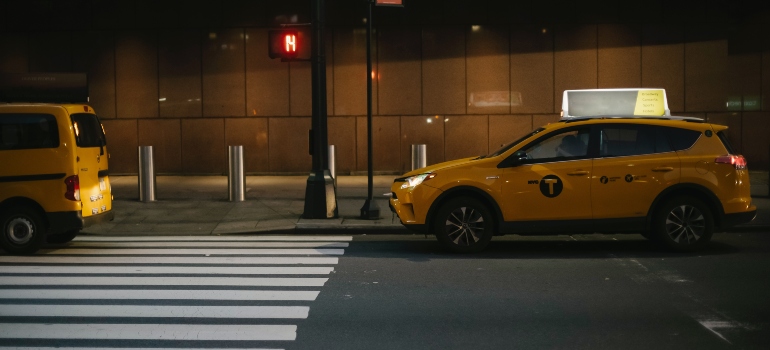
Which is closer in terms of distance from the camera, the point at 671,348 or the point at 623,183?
the point at 671,348

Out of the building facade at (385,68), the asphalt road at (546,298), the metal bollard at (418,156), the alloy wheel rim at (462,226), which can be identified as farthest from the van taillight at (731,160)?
the building facade at (385,68)

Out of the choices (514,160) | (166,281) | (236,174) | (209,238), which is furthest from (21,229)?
(514,160)

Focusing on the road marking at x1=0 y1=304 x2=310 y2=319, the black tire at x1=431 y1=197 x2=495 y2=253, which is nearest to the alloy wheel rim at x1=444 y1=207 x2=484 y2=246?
the black tire at x1=431 y1=197 x2=495 y2=253

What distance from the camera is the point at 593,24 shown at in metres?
23.4

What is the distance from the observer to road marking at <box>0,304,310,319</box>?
8.27 metres

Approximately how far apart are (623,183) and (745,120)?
13.4m

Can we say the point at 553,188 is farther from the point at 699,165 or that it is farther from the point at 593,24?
the point at 593,24

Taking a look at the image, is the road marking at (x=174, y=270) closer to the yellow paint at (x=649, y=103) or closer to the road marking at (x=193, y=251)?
the road marking at (x=193, y=251)

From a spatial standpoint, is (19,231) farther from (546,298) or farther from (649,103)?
(649,103)

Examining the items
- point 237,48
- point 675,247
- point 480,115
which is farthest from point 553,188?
point 237,48

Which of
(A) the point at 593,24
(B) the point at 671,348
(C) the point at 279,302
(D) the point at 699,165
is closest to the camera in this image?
(B) the point at 671,348

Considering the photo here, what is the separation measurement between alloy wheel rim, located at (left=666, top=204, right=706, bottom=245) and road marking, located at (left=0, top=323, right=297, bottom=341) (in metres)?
5.98

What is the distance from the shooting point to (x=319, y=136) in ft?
50.5

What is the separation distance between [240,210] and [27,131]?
525 cm
